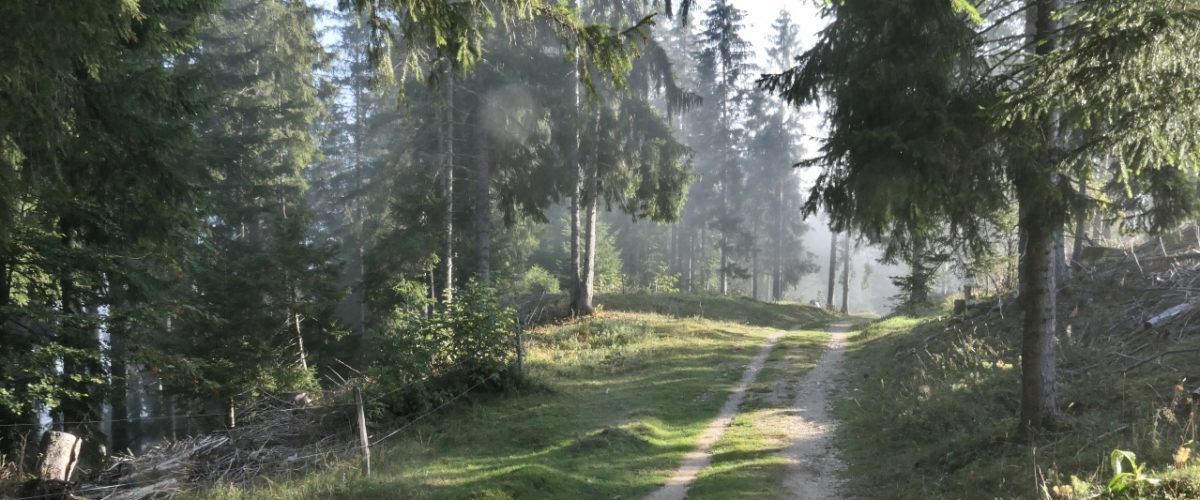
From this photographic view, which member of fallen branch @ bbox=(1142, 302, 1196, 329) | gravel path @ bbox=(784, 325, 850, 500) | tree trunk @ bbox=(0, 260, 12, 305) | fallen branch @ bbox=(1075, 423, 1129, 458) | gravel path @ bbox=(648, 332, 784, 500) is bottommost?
gravel path @ bbox=(648, 332, 784, 500)

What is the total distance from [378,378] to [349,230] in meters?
28.8

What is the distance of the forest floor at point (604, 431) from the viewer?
310 inches

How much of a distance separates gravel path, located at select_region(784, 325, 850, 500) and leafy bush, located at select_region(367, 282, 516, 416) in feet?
18.8

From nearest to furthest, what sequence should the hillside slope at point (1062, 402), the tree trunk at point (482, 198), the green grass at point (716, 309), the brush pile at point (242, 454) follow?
1. the hillside slope at point (1062, 402)
2. the brush pile at point (242, 454)
3. the tree trunk at point (482, 198)
4. the green grass at point (716, 309)

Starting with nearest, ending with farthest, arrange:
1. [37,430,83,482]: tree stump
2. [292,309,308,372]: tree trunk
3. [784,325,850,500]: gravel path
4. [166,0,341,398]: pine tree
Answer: [37,430,83,482]: tree stump
[784,325,850,500]: gravel path
[166,0,341,398]: pine tree
[292,309,308,372]: tree trunk

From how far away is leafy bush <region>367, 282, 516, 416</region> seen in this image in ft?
39.5

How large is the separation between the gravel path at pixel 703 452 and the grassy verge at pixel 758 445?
12cm

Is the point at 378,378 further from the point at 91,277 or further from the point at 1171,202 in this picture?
the point at 1171,202

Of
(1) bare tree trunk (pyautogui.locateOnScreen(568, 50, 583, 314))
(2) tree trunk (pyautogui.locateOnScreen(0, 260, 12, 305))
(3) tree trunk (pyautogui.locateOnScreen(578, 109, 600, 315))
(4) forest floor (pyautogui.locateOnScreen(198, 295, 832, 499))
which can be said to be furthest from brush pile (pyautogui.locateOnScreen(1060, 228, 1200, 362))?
(2) tree trunk (pyautogui.locateOnScreen(0, 260, 12, 305))

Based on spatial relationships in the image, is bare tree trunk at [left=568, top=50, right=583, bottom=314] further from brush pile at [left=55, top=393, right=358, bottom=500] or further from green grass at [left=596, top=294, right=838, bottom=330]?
brush pile at [left=55, top=393, right=358, bottom=500]

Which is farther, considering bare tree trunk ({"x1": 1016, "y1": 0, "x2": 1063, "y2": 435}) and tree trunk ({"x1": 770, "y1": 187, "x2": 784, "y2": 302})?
tree trunk ({"x1": 770, "y1": 187, "x2": 784, "y2": 302})

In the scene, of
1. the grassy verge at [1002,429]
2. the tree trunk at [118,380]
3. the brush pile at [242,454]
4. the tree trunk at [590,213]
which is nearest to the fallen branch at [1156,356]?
the grassy verge at [1002,429]

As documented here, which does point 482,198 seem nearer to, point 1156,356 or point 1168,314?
point 1168,314

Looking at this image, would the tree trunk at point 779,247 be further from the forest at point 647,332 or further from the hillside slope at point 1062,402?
the hillside slope at point 1062,402
